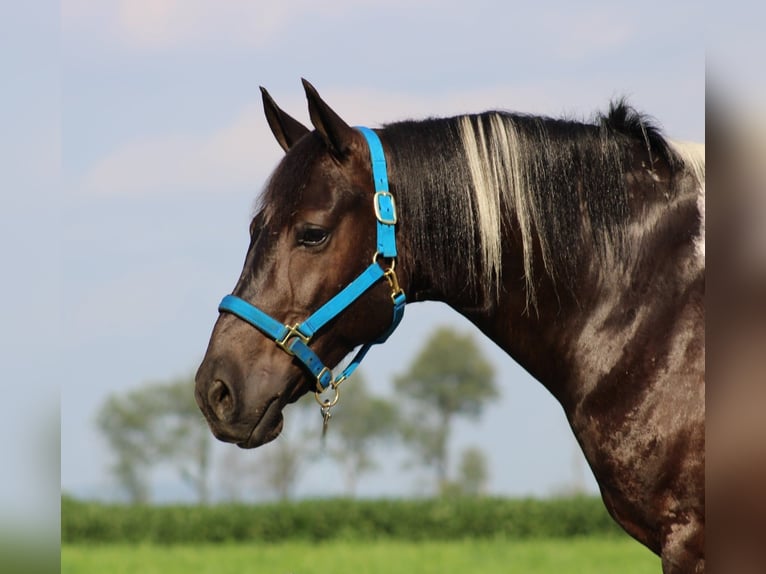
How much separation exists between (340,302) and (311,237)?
290 mm

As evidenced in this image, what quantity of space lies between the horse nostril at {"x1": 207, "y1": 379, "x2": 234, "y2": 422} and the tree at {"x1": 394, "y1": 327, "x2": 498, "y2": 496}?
256ft

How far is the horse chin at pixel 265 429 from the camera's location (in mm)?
3688

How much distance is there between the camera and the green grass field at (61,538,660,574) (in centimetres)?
1853

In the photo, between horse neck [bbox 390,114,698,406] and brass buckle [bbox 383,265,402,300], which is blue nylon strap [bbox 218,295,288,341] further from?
horse neck [bbox 390,114,698,406]

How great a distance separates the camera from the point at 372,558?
67.2 feet

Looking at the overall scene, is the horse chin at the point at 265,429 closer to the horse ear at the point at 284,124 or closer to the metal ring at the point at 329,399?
the metal ring at the point at 329,399

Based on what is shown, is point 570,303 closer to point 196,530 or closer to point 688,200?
point 688,200

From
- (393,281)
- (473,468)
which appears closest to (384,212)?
(393,281)

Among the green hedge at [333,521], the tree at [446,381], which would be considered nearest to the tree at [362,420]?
the tree at [446,381]

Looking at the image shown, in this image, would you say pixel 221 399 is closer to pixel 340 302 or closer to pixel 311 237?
pixel 340 302

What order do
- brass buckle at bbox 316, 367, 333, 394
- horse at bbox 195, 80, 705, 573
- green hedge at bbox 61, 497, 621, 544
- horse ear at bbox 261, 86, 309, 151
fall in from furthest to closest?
green hedge at bbox 61, 497, 621, 544, horse ear at bbox 261, 86, 309, 151, brass buckle at bbox 316, 367, 333, 394, horse at bbox 195, 80, 705, 573

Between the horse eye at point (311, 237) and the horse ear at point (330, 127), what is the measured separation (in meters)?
0.36

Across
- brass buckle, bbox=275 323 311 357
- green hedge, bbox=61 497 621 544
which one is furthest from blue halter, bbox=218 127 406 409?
green hedge, bbox=61 497 621 544

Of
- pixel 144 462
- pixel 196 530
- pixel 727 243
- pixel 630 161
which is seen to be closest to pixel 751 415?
pixel 727 243
